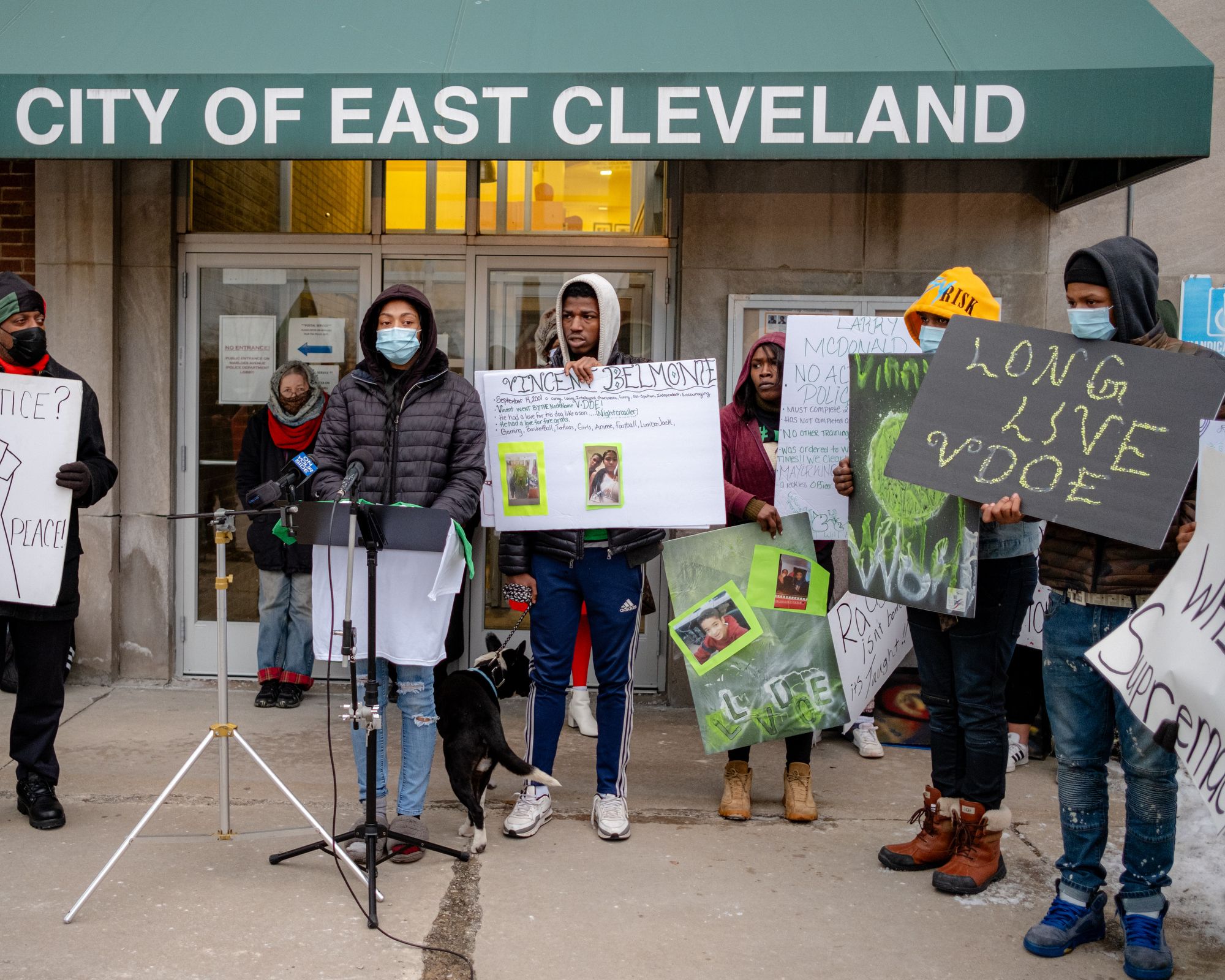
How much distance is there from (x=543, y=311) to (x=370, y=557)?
321 cm

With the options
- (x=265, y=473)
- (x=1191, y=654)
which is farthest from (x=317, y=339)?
(x=1191, y=654)

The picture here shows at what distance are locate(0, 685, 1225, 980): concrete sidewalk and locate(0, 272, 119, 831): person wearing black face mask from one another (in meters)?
0.18

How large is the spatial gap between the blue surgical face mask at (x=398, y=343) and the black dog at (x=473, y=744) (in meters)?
1.22

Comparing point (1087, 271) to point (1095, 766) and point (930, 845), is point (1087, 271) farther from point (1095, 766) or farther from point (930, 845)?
point (930, 845)

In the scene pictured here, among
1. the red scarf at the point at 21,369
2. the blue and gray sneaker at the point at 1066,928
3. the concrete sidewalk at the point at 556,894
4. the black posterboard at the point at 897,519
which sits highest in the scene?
the red scarf at the point at 21,369

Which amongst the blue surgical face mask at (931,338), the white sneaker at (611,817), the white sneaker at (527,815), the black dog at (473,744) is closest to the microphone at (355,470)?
the black dog at (473,744)

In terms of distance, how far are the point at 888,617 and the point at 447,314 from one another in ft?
10.4

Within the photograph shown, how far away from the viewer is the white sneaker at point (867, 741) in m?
5.64

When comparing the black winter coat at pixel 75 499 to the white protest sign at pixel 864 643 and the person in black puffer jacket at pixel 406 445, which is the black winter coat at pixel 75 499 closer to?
the person in black puffer jacket at pixel 406 445

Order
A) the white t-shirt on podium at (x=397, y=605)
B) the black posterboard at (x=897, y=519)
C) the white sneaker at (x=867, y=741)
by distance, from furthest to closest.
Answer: the white sneaker at (x=867, y=741) → the white t-shirt on podium at (x=397, y=605) → the black posterboard at (x=897, y=519)

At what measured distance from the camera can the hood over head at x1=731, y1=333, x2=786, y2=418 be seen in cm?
477

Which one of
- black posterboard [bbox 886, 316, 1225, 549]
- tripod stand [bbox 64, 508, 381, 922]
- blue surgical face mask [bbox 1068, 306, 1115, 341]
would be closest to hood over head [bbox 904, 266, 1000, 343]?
black posterboard [bbox 886, 316, 1225, 549]

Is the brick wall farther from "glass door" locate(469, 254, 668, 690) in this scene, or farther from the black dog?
the black dog

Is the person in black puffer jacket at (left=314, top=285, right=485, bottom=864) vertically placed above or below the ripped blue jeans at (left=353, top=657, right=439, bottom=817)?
above
